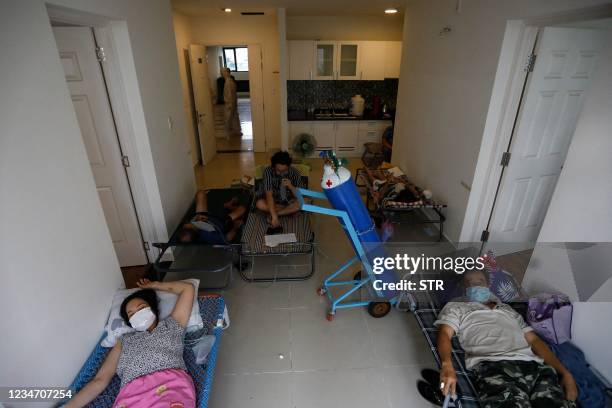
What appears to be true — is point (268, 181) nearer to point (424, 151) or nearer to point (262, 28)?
point (424, 151)

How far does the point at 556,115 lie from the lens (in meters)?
2.83

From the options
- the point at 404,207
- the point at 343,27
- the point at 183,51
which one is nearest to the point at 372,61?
the point at 343,27

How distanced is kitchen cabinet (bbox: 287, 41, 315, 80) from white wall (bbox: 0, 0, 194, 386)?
4.13 meters

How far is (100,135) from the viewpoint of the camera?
2738mm

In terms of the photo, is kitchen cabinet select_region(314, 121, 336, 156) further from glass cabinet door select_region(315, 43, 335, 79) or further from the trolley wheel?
the trolley wheel

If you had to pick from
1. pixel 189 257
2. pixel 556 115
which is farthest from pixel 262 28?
pixel 556 115

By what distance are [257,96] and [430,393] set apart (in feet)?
19.1

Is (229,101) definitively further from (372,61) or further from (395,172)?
(395,172)

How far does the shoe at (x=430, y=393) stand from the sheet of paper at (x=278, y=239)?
152cm

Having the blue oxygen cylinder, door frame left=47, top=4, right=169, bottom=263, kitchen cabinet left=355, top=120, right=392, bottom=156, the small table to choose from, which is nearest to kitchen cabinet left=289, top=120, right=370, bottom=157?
kitchen cabinet left=355, top=120, right=392, bottom=156

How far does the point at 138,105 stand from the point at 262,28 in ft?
13.2

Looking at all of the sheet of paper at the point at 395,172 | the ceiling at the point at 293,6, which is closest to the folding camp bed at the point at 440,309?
the sheet of paper at the point at 395,172

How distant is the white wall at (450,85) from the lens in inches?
107

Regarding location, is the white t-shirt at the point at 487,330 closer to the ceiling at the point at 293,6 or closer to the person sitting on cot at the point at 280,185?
the person sitting on cot at the point at 280,185
